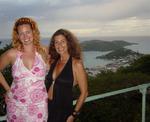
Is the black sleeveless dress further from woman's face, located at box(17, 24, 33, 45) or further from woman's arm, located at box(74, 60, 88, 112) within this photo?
woman's face, located at box(17, 24, 33, 45)

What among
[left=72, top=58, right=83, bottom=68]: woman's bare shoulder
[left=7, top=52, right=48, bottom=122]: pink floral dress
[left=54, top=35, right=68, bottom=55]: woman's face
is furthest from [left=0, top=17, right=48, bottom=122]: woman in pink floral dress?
[left=72, top=58, right=83, bottom=68]: woman's bare shoulder

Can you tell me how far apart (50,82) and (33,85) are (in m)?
0.16

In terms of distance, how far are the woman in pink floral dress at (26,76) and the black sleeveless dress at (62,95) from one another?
6 cm

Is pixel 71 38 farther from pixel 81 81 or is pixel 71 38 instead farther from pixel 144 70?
pixel 144 70

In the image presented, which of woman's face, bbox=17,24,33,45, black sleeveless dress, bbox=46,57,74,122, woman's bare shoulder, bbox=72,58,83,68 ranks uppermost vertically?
woman's face, bbox=17,24,33,45

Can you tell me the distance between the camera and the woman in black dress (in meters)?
3.11

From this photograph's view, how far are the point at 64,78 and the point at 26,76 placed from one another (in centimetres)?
33

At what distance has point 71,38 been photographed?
318cm

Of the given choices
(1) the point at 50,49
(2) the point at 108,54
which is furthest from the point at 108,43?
(1) the point at 50,49

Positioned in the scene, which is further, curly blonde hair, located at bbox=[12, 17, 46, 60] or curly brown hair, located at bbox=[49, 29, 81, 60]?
curly brown hair, located at bbox=[49, 29, 81, 60]

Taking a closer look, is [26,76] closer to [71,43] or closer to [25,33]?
[25,33]

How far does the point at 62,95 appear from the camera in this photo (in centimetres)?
311

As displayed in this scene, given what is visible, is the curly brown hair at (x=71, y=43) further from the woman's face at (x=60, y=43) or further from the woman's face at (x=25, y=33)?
the woman's face at (x=25, y=33)

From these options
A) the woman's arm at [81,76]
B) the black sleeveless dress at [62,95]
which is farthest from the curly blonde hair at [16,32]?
the woman's arm at [81,76]
